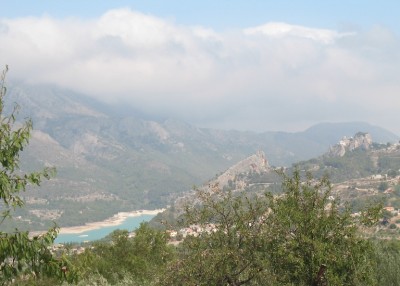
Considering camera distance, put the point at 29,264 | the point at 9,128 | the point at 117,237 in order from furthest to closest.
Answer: the point at 117,237 < the point at 9,128 < the point at 29,264

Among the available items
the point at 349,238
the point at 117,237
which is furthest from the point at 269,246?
the point at 117,237

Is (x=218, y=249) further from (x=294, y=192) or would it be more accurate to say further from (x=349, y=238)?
(x=349, y=238)

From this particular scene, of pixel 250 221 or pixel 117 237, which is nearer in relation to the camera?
pixel 250 221

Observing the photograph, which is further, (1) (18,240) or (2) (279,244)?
(2) (279,244)

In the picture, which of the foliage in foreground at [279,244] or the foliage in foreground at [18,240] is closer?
the foliage in foreground at [18,240]

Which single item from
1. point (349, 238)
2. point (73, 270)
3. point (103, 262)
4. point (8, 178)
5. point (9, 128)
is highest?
point (9, 128)

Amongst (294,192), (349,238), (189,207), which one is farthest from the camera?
(189,207)

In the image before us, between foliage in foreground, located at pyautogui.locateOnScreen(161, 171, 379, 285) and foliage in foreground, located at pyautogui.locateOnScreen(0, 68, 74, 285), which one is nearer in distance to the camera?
foliage in foreground, located at pyautogui.locateOnScreen(0, 68, 74, 285)

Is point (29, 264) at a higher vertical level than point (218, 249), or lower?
higher

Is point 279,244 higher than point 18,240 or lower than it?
lower

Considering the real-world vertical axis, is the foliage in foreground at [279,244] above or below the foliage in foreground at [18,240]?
below

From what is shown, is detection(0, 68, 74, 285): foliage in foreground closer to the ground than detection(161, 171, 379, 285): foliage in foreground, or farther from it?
farther from it
